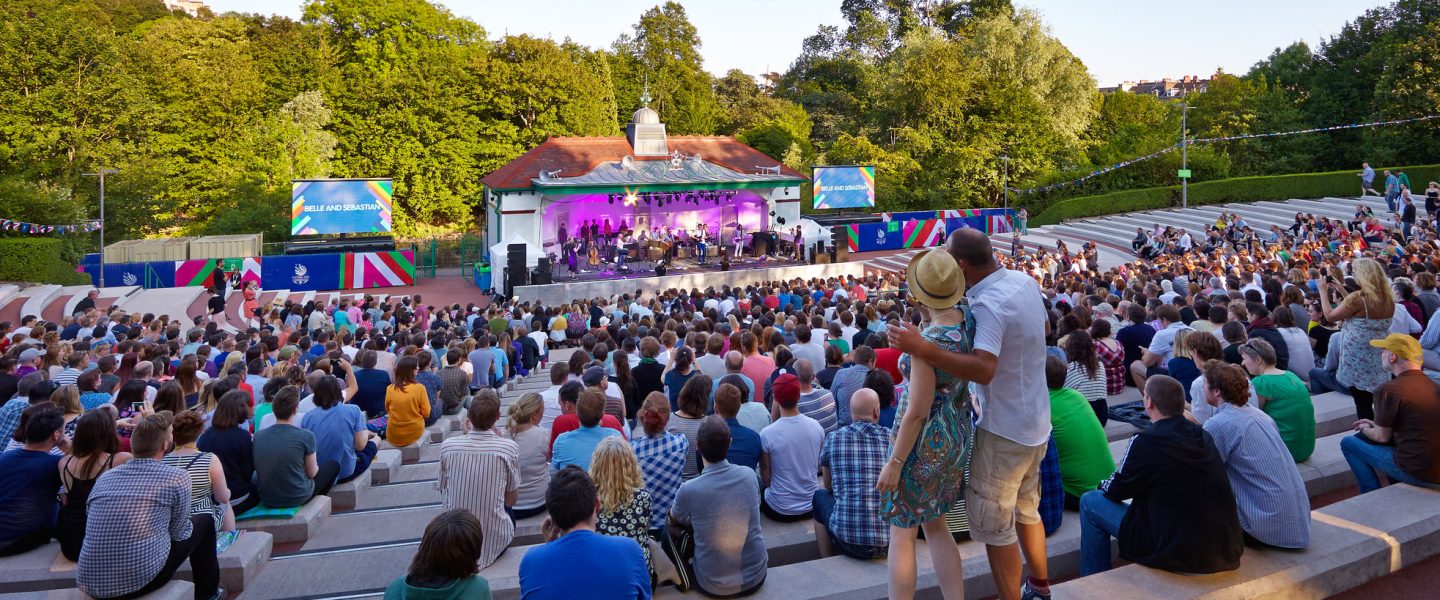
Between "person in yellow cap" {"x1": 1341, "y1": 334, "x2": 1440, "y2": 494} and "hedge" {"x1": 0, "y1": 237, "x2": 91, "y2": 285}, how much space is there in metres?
23.6

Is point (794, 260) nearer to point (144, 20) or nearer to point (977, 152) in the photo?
point (977, 152)

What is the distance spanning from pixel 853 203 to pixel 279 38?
86.4 feet

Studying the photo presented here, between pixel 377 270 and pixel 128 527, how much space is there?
22414 millimetres

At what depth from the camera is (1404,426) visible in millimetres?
4258

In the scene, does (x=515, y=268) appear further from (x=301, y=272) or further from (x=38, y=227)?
(x=38, y=227)

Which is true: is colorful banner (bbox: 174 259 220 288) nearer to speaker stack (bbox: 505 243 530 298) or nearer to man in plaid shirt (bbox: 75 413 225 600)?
speaker stack (bbox: 505 243 530 298)

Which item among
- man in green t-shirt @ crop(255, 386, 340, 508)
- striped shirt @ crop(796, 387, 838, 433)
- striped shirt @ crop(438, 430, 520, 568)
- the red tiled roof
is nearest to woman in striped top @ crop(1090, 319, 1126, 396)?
striped shirt @ crop(796, 387, 838, 433)

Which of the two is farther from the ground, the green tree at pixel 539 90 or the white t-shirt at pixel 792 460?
the green tree at pixel 539 90

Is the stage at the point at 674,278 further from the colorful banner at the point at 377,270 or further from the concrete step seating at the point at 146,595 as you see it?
the concrete step seating at the point at 146,595

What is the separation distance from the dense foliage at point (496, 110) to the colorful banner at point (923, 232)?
4165 millimetres

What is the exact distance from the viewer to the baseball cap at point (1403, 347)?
429 centimetres

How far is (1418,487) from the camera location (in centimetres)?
425

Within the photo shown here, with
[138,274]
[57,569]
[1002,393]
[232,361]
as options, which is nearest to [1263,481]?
[1002,393]

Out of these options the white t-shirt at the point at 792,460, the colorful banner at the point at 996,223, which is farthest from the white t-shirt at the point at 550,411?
the colorful banner at the point at 996,223
